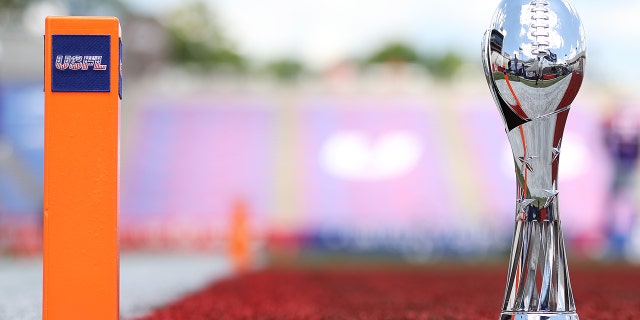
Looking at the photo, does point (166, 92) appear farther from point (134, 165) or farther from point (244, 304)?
point (244, 304)

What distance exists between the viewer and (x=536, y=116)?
3.92 m

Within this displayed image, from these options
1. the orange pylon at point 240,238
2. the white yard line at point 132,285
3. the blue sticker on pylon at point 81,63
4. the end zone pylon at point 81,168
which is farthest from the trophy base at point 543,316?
the orange pylon at point 240,238

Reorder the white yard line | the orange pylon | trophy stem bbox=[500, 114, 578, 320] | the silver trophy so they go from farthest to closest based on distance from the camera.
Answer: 1. the orange pylon
2. the white yard line
3. trophy stem bbox=[500, 114, 578, 320]
4. the silver trophy

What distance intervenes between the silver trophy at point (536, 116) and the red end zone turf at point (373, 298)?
4.29 feet

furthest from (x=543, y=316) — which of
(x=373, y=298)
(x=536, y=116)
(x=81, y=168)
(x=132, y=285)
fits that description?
(x=132, y=285)

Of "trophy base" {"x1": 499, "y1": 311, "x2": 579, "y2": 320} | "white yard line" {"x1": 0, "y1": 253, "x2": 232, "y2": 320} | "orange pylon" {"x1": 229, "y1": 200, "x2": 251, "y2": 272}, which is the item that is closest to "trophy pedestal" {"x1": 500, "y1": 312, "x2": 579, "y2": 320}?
"trophy base" {"x1": 499, "y1": 311, "x2": 579, "y2": 320}

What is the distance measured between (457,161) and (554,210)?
70.5 feet

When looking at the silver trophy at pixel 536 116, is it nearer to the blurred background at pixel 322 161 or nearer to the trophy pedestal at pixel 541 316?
the trophy pedestal at pixel 541 316

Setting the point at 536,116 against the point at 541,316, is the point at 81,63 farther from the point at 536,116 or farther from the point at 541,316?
the point at 541,316

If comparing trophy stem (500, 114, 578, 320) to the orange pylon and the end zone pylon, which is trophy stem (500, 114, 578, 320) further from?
the orange pylon

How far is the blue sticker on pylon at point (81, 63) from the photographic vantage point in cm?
416

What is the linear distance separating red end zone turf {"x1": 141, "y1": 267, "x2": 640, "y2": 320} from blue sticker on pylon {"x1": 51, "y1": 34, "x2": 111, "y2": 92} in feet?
5.42

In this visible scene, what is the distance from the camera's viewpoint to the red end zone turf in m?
5.62

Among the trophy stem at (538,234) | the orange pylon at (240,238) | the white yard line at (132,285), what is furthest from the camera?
the orange pylon at (240,238)
